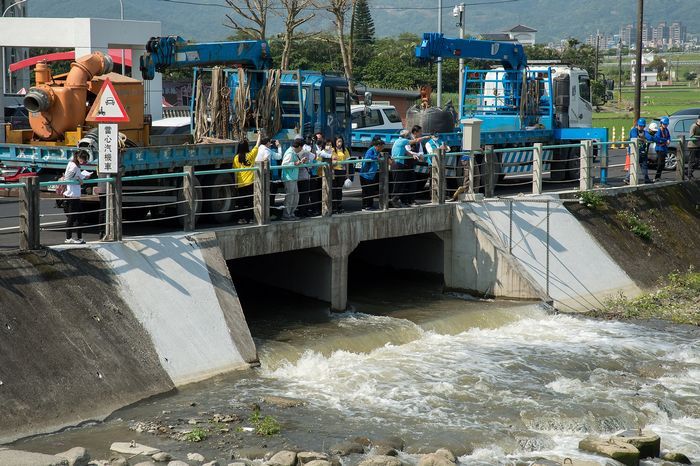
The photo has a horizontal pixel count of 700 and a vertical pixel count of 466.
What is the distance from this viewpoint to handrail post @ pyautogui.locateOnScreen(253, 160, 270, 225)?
1842cm

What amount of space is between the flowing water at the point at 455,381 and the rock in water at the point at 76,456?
0.64 meters

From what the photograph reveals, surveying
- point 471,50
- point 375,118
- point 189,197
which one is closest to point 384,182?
point 189,197

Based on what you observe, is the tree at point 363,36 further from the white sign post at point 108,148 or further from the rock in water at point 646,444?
the rock in water at point 646,444

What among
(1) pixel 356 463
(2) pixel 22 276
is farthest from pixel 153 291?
(1) pixel 356 463

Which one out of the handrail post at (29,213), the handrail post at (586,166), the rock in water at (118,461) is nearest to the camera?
the rock in water at (118,461)

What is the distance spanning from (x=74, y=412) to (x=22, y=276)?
211 centimetres

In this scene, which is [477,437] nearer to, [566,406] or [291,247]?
[566,406]

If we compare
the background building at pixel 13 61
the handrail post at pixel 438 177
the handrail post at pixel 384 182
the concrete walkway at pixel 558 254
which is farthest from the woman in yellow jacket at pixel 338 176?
the background building at pixel 13 61

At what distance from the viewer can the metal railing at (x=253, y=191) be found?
53.1ft

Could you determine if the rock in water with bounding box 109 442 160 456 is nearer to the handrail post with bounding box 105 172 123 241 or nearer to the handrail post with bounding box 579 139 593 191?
the handrail post with bounding box 105 172 123 241

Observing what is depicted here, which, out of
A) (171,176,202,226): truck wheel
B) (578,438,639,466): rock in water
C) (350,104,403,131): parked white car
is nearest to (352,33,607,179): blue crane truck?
(350,104,403,131): parked white car

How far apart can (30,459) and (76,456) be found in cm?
52

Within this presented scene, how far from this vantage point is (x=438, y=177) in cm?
2220

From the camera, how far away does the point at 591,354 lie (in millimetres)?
18484
